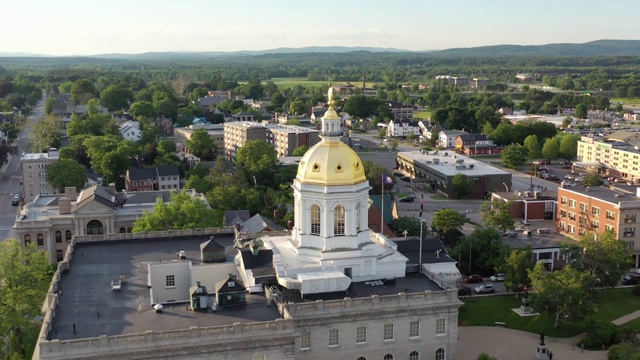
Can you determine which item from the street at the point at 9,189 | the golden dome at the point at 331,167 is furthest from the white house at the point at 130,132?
the golden dome at the point at 331,167

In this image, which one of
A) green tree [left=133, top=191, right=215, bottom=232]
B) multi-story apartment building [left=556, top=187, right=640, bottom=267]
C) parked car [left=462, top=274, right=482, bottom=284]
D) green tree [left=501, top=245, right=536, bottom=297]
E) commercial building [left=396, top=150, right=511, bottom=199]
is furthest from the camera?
commercial building [left=396, top=150, right=511, bottom=199]

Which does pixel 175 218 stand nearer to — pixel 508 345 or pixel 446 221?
pixel 446 221

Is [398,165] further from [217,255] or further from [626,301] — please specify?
[217,255]

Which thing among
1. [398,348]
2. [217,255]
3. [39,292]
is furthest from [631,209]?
[39,292]

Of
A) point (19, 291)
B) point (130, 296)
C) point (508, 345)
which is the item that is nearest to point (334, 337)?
point (130, 296)

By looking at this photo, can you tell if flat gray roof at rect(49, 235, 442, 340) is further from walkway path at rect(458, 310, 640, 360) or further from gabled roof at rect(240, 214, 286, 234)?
gabled roof at rect(240, 214, 286, 234)

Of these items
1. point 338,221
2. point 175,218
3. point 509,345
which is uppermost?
point 338,221

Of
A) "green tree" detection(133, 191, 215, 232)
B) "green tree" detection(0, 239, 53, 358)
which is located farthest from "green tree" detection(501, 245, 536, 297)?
"green tree" detection(0, 239, 53, 358)
